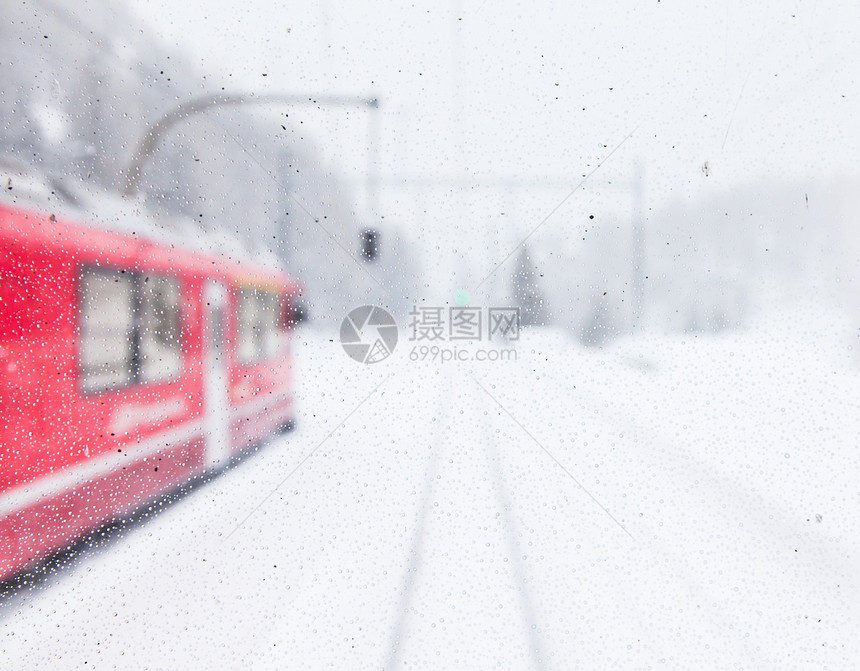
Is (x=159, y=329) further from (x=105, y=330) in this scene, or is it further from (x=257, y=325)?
(x=257, y=325)

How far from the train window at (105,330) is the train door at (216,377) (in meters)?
0.17

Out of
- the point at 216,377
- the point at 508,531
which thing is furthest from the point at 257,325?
the point at 508,531

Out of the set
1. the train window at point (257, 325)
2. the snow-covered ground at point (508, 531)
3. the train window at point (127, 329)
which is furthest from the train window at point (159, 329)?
the snow-covered ground at point (508, 531)

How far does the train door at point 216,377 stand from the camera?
1.00 metres

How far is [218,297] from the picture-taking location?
1.03m

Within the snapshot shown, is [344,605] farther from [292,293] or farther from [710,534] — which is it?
[710,534]

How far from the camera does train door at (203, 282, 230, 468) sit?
3.27 ft

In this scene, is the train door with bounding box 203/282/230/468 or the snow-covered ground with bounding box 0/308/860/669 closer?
the snow-covered ground with bounding box 0/308/860/669

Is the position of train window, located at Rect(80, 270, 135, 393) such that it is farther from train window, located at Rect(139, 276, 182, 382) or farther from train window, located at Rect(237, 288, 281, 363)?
train window, located at Rect(237, 288, 281, 363)

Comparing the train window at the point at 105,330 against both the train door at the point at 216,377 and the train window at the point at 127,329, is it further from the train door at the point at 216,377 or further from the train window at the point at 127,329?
the train door at the point at 216,377

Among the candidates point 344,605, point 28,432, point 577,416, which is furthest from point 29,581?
point 577,416

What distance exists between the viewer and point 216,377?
1.01m

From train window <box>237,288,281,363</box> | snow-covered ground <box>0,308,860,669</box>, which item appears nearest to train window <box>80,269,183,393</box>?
train window <box>237,288,281,363</box>

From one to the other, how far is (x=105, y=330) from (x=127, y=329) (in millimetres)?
46
